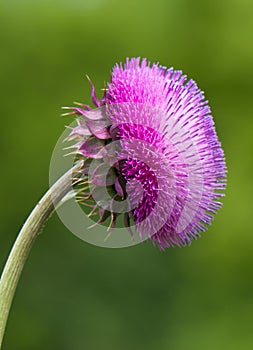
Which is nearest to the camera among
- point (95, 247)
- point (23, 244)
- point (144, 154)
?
point (23, 244)

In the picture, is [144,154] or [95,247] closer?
[144,154]

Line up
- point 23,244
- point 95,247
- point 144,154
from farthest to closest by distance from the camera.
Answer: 1. point 95,247
2. point 144,154
3. point 23,244

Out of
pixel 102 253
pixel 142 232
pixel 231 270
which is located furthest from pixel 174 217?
pixel 231 270

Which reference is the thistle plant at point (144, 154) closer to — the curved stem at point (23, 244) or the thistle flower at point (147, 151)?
the thistle flower at point (147, 151)

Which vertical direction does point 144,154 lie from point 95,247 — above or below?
above

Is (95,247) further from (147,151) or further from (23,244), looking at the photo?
(23,244)

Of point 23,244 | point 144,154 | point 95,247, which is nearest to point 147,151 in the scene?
point 144,154
